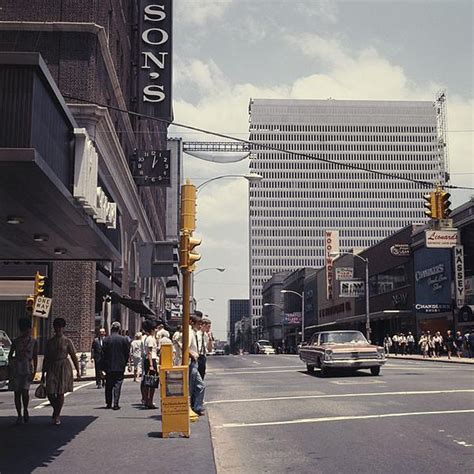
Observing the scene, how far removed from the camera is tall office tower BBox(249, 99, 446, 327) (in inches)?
7156

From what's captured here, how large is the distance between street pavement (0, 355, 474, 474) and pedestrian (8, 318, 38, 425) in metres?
0.38

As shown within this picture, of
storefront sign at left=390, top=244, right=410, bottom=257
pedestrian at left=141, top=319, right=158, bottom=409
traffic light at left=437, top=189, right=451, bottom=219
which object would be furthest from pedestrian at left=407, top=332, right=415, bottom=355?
pedestrian at left=141, top=319, right=158, bottom=409

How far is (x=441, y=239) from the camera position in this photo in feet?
141

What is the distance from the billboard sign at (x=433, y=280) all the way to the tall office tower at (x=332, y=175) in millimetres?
127905

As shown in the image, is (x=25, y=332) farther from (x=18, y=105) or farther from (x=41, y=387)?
(x=18, y=105)

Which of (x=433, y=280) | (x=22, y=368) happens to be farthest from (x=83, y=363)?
(x=433, y=280)

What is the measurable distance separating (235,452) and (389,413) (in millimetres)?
4234

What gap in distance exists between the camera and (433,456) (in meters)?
8.30

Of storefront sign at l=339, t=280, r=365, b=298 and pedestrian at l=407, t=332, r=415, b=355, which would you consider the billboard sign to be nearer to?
pedestrian at l=407, t=332, r=415, b=355

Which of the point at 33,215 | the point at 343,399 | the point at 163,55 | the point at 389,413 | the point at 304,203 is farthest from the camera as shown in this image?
the point at 304,203

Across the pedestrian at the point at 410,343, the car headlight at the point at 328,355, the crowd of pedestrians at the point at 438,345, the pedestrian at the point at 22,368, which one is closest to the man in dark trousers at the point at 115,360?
the pedestrian at the point at 22,368

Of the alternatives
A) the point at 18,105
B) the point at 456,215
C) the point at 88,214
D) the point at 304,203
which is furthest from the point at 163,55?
the point at 304,203

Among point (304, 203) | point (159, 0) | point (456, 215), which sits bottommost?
point (456, 215)

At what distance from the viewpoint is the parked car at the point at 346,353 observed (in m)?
21.3
